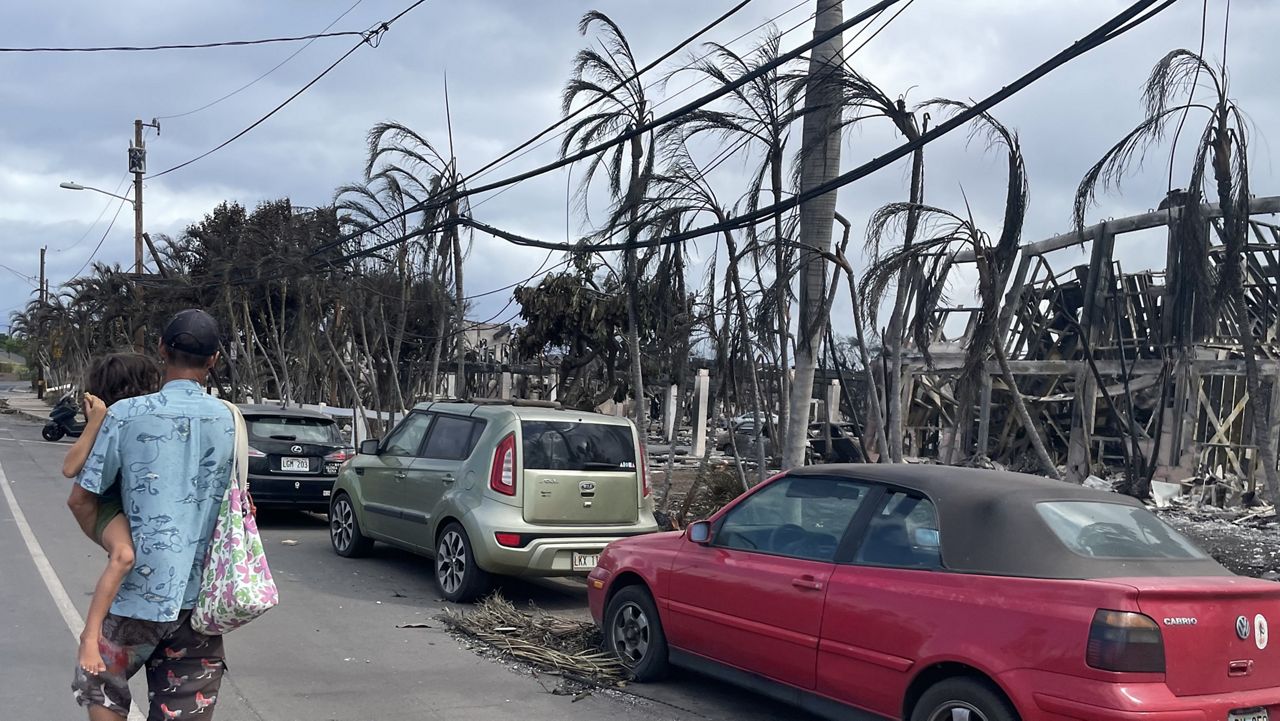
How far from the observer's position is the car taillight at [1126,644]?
4273 millimetres

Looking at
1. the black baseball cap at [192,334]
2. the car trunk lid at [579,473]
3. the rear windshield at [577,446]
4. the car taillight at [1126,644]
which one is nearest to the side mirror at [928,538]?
the car taillight at [1126,644]

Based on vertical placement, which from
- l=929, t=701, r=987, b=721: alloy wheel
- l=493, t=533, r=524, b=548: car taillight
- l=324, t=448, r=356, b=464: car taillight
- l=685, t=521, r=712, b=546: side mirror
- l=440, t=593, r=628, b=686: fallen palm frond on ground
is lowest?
l=440, t=593, r=628, b=686: fallen palm frond on ground

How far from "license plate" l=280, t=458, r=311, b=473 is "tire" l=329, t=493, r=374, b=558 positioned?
6.09ft

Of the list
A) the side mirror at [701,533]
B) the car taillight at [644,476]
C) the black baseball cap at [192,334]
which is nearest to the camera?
the black baseball cap at [192,334]

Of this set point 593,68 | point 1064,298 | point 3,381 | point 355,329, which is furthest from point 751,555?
point 3,381

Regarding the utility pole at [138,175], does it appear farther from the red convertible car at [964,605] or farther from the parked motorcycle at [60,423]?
the red convertible car at [964,605]

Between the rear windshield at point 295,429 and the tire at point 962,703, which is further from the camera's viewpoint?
Answer: the rear windshield at point 295,429

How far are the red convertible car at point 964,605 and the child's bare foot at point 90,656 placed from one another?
3.30 m

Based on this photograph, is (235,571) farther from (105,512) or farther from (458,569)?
(458,569)

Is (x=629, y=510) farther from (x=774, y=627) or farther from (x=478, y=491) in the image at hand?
(x=774, y=627)

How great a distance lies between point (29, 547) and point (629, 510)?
6.26 metres

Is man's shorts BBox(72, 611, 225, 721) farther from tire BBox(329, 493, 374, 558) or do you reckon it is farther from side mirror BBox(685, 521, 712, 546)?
tire BBox(329, 493, 374, 558)

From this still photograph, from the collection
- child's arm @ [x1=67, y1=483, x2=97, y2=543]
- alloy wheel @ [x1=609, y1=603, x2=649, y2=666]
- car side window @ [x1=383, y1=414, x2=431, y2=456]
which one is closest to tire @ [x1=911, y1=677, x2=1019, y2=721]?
alloy wheel @ [x1=609, y1=603, x2=649, y2=666]

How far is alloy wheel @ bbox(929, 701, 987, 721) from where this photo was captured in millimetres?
4653
